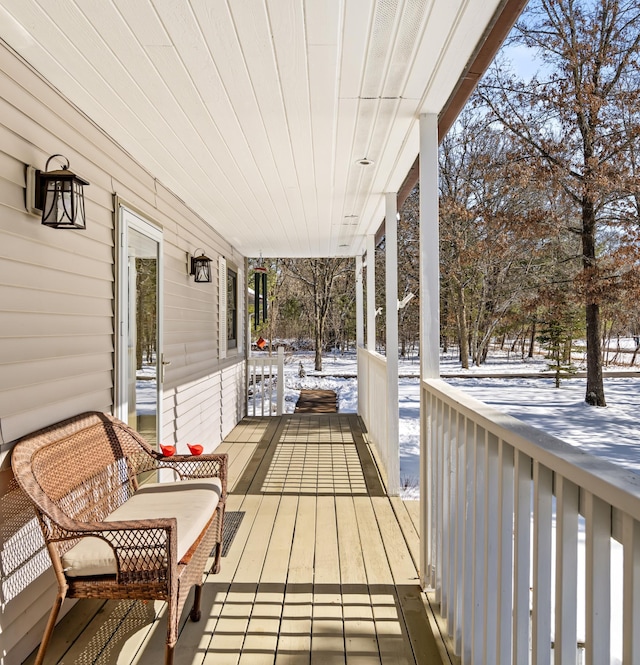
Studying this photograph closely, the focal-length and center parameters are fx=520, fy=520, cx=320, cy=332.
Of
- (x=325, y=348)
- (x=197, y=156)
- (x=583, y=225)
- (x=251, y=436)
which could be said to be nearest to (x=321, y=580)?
(x=197, y=156)

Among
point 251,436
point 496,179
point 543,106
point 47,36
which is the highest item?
point 543,106

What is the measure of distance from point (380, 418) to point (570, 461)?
12.9 feet

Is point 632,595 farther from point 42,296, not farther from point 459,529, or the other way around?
point 42,296

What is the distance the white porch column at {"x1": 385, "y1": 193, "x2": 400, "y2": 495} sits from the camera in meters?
4.07

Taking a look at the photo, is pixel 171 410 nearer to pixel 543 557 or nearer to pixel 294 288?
pixel 543 557

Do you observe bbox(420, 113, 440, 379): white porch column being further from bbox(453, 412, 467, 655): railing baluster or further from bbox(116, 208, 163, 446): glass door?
bbox(116, 208, 163, 446): glass door

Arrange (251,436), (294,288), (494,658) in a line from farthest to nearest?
(294,288) → (251,436) → (494,658)

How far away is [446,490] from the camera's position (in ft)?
7.07

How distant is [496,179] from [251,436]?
31.4ft

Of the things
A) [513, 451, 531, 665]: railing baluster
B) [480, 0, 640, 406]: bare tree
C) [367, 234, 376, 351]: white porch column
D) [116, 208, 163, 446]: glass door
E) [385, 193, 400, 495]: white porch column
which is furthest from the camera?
[480, 0, 640, 406]: bare tree

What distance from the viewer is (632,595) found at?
835mm

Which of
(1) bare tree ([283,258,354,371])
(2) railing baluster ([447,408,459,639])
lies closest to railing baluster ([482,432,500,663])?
(2) railing baluster ([447,408,459,639])

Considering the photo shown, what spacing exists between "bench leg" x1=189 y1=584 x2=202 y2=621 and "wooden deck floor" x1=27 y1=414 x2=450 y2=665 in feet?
0.11

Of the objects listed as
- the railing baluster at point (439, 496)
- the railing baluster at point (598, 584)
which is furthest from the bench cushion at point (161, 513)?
the railing baluster at point (598, 584)
